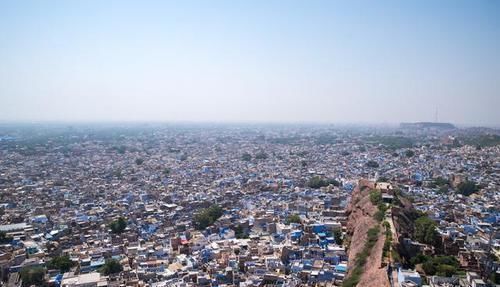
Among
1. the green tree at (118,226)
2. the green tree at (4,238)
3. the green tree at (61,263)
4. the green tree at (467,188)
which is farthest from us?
the green tree at (467,188)

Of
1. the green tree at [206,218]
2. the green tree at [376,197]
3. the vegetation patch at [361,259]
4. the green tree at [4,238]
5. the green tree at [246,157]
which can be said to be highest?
the green tree at [376,197]

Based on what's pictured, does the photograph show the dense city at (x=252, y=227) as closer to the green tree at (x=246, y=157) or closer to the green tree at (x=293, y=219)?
the green tree at (x=293, y=219)

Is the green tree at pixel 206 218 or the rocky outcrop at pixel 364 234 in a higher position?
the rocky outcrop at pixel 364 234

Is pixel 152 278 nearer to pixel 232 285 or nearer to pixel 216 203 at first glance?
pixel 232 285

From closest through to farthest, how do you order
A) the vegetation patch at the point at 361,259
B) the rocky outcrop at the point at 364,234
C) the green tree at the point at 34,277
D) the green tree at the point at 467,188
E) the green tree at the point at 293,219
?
1. the rocky outcrop at the point at 364,234
2. the vegetation patch at the point at 361,259
3. the green tree at the point at 34,277
4. the green tree at the point at 293,219
5. the green tree at the point at 467,188

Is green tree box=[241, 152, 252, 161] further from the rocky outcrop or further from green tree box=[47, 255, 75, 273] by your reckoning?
green tree box=[47, 255, 75, 273]

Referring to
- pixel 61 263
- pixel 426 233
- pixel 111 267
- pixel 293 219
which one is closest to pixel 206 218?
pixel 293 219

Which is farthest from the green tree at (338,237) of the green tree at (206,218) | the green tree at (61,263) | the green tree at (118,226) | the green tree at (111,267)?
the green tree at (61,263)

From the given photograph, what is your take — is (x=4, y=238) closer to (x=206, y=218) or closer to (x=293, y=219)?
(x=206, y=218)
